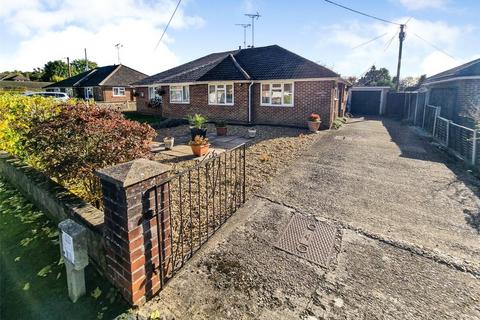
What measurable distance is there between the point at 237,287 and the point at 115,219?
1.47 metres

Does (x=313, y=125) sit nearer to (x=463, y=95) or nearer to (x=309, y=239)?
(x=463, y=95)

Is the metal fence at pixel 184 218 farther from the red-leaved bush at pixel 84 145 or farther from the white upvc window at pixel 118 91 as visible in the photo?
the white upvc window at pixel 118 91

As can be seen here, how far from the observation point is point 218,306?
260cm

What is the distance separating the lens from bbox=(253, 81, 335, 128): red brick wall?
14.0 m

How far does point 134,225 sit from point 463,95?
14.6 meters

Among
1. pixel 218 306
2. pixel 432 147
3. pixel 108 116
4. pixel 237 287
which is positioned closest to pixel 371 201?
pixel 237 287

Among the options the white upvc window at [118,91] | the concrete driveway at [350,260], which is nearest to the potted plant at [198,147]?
the concrete driveway at [350,260]

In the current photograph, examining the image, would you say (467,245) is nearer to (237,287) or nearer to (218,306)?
(237,287)

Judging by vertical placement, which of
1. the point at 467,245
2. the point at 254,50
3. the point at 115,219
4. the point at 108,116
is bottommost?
the point at 467,245

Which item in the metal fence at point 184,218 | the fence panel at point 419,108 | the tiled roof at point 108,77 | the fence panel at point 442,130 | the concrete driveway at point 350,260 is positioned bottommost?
the concrete driveway at point 350,260

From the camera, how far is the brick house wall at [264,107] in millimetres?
14164

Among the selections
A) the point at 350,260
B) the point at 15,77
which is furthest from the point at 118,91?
the point at 15,77

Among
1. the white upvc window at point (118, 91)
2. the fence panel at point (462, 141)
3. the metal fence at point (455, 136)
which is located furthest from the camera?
the white upvc window at point (118, 91)

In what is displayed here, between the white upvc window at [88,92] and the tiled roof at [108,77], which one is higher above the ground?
the tiled roof at [108,77]
